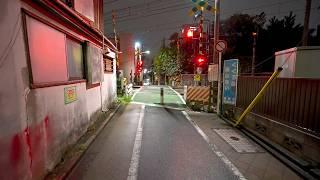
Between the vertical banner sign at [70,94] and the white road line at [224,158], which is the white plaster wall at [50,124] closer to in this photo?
the vertical banner sign at [70,94]

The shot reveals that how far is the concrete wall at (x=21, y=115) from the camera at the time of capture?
351cm

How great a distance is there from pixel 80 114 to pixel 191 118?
19.6ft

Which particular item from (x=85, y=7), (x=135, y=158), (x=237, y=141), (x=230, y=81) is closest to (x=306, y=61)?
(x=230, y=81)

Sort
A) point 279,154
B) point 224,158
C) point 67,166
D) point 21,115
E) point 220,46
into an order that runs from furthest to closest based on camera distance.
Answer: point 220,46
point 279,154
point 224,158
point 67,166
point 21,115

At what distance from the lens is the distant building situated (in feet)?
152

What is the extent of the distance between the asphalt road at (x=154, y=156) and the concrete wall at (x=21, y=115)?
992 millimetres

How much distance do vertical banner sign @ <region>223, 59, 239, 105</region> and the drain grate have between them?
2310mm

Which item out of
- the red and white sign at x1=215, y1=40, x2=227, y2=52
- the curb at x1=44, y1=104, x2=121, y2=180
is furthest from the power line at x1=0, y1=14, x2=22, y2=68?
the red and white sign at x1=215, y1=40, x2=227, y2=52

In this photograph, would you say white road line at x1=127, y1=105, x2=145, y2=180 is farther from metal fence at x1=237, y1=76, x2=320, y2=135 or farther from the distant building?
the distant building

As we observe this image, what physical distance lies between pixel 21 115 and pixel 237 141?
6.67 metres

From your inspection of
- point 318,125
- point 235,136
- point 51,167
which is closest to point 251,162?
point 318,125

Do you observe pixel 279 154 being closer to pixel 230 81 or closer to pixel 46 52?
pixel 230 81

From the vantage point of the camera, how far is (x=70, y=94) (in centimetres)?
681

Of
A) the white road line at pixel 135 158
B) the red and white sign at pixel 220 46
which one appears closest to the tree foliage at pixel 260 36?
the red and white sign at pixel 220 46
